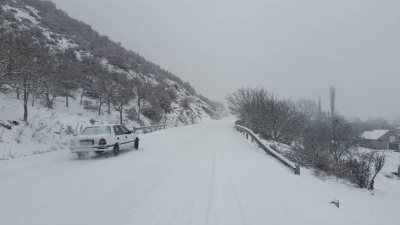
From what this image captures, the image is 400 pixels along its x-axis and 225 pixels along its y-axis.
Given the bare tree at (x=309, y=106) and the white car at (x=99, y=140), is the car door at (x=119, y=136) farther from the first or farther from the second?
the bare tree at (x=309, y=106)

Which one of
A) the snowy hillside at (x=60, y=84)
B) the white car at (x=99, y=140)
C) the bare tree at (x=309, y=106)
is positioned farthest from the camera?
the bare tree at (x=309, y=106)

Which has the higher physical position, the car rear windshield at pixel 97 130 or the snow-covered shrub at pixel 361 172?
the car rear windshield at pixel 97 130

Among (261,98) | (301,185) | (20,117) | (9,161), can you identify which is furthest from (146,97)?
(301,185)

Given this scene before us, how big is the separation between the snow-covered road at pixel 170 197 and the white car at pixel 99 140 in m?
1.66

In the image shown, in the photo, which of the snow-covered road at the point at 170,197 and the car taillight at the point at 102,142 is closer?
the snow-covered road at the point at 170,197

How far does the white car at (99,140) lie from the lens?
401 inches

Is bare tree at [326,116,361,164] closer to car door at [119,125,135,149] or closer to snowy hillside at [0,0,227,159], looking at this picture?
snowy hillside at [0,0,227,159]

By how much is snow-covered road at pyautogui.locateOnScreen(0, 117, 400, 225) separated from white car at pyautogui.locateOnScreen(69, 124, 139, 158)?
166 centimetres

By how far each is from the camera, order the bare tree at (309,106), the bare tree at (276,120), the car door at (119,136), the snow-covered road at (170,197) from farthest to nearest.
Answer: the bare tree at (309,106) < the bare tree at (276,120) < the car door at (119,136) < the snow-covered road at (170,197)

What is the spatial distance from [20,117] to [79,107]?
13.5m

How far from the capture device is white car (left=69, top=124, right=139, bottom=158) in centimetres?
1020

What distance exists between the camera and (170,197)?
5.26 metres

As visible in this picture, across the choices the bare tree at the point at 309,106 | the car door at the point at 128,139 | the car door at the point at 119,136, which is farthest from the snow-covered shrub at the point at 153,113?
the bare tree at the point at 309,106

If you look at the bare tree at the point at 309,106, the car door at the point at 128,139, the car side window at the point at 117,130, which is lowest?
the car door at the point at 128,139
